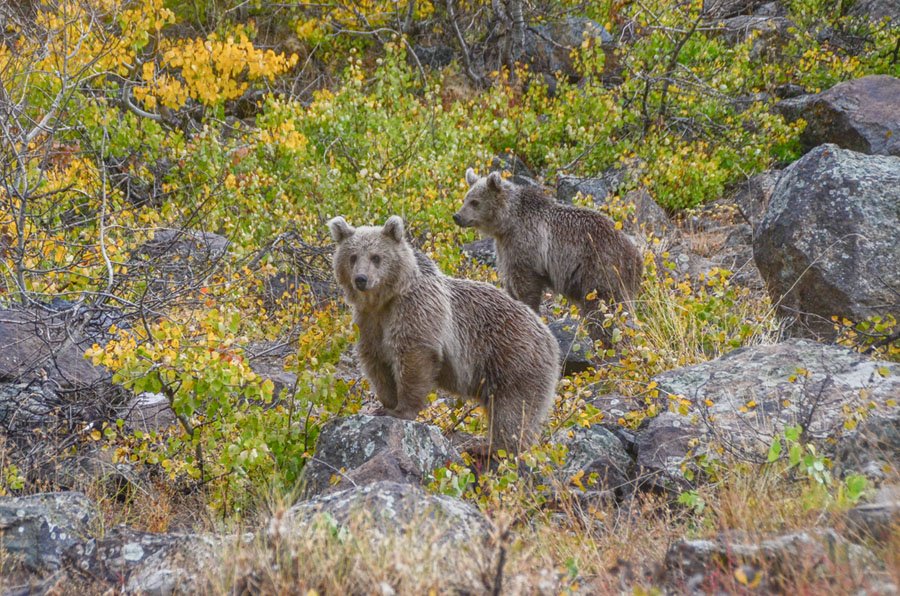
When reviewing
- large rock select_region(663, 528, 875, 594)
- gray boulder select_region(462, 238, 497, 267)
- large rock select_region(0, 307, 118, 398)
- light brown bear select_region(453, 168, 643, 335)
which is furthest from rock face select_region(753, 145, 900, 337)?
large rock select_region(0, 307, 118, 398)

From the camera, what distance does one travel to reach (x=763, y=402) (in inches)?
230

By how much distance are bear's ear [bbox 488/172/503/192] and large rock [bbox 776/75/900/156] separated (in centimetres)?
616

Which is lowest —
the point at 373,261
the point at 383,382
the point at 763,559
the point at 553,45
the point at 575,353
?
the point at 575,353

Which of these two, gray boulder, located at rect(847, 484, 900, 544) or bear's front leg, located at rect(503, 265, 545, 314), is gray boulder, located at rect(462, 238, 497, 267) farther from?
gray boulder, located at rect(847, 484, 900, 544)

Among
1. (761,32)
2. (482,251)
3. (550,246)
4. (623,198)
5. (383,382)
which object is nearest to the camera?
(383,382)

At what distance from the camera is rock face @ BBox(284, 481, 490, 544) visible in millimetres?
3574

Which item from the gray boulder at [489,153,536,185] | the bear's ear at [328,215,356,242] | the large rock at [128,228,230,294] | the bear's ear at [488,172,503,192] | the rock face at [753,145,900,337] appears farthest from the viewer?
the gray boulder at [489,153,536,185]

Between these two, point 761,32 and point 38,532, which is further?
point 761,32

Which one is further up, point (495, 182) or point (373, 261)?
point (373, 261)

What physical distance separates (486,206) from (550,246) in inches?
39.7

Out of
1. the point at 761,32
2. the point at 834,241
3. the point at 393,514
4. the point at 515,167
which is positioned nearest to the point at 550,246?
the point at 834,241

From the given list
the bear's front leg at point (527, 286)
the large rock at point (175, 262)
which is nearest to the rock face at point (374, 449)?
the large rock at point (175, 262)

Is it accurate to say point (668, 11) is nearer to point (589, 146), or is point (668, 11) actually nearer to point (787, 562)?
point (589, 146)

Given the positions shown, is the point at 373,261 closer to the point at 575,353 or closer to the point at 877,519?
the point at 575,353
